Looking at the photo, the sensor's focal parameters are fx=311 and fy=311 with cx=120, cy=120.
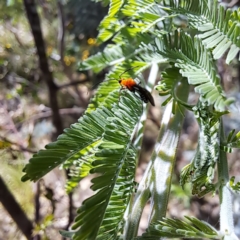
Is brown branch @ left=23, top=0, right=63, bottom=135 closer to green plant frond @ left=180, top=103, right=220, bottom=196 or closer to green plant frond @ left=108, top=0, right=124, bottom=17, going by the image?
green plant frond @ left=108, top=0, right=124, bottom=17

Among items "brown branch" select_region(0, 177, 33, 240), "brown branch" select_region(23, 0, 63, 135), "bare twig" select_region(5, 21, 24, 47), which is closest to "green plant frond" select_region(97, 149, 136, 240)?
"brown branch" select_region(0, 177, 33, 240)

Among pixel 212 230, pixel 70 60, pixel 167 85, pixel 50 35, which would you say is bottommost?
pixel 212 230

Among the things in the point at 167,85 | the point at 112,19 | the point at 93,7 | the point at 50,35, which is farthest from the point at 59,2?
the point at 167,85

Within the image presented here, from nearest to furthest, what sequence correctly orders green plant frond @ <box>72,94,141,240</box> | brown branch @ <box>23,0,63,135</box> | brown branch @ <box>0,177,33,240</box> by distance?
green plant frond @ <box>72,94,141,240</box> < brown branch @ <box>0,177,33,240</box> < brown branch @ <box>23,0,63,135</box>

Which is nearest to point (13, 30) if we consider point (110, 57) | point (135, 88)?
point (110, 57)

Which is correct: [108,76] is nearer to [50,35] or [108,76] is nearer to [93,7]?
[93,7]

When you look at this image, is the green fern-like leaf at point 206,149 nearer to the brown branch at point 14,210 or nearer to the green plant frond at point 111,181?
the green plant frond at point 111,181
